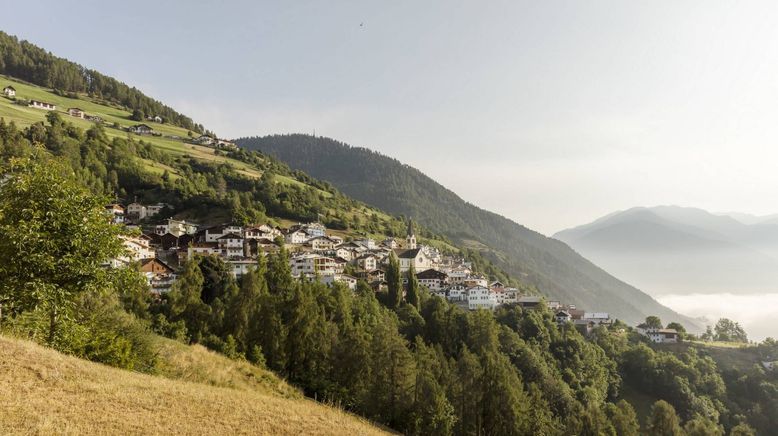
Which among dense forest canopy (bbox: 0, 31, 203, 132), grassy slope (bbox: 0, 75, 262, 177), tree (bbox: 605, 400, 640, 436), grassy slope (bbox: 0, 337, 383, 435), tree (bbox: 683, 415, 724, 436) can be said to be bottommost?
tree (bbox: 683, 415, 724, 436)

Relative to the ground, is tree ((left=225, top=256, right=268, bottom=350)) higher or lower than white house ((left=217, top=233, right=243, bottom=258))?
lower

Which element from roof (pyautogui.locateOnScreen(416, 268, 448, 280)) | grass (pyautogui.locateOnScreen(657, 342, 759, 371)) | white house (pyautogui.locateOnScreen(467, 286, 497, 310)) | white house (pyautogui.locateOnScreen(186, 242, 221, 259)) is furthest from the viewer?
roof (pyautogui.locateOnScreen(416, 268, 448, 280))

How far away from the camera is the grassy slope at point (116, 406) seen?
1038 centimetres

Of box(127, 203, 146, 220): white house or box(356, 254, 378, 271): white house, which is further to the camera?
box(127, 203, 146, 220): white house

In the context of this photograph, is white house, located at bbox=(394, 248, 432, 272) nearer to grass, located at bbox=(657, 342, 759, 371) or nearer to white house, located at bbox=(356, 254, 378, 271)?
white house, located at bbox=(356, 254, 378, 271)

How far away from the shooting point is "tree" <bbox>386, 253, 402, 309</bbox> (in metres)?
80.0

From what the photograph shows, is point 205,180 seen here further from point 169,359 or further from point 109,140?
point 169,359

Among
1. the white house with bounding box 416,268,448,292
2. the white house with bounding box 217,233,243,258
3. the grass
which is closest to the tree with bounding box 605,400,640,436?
the white house with bounding box 416,268,448,292

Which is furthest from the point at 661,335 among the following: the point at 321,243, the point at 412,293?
the point at 321,243

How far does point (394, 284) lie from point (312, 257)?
16699 millimetres

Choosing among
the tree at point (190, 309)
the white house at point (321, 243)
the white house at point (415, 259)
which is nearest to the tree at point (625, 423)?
the tree at point (190, 309)

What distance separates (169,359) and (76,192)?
459 inches

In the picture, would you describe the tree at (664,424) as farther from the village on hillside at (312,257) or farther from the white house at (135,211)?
the white house at (135,211)

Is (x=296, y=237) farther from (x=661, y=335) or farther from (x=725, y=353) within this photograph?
(x=725, y=353)
